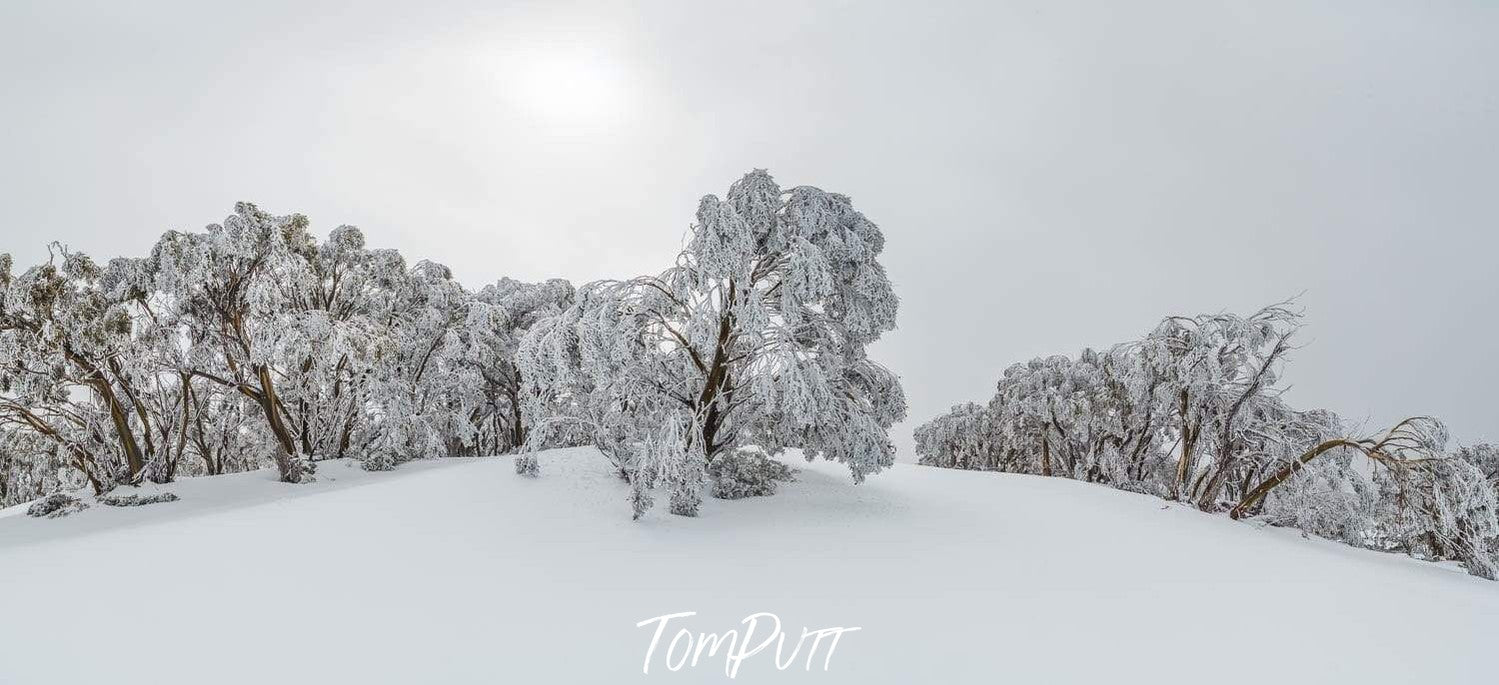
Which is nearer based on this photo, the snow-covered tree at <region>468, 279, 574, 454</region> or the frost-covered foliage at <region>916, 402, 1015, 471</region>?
the snow-covered tree at <region>468, 279, 574, 454</region>

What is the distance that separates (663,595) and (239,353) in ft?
42.2

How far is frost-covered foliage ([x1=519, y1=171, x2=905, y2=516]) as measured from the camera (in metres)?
9.08

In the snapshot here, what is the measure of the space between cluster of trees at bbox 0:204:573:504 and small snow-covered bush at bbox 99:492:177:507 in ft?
4.06

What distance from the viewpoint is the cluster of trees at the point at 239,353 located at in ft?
37.3

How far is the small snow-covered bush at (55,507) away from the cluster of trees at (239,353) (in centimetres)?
112

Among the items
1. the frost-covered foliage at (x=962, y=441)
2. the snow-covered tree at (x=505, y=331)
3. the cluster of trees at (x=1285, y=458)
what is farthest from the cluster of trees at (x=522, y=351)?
the frost-covered foliage at (x=962, y=441)

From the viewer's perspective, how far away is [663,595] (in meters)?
6.25

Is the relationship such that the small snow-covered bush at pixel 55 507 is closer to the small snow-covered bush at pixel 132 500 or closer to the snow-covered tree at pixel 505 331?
the small snow-covered bush at pixel 132 500

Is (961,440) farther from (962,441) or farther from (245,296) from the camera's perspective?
(245,296)

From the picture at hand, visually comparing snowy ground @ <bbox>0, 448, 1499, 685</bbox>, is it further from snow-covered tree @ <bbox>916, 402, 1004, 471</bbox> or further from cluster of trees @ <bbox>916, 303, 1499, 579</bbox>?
snow-covered tree @ <bbox>916, 402, 1004, 471</bbox>

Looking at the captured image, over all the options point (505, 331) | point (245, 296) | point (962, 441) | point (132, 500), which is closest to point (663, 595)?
point (132, 500)

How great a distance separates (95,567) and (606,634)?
6.04m

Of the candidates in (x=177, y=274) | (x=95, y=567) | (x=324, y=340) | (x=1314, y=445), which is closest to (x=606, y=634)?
(x=95, y=567)

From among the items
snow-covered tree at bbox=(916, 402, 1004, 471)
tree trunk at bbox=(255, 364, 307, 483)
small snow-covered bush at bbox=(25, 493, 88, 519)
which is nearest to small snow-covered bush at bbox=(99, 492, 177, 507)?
small snow-covered bush at bbox=(25, 493, 88, 519)
